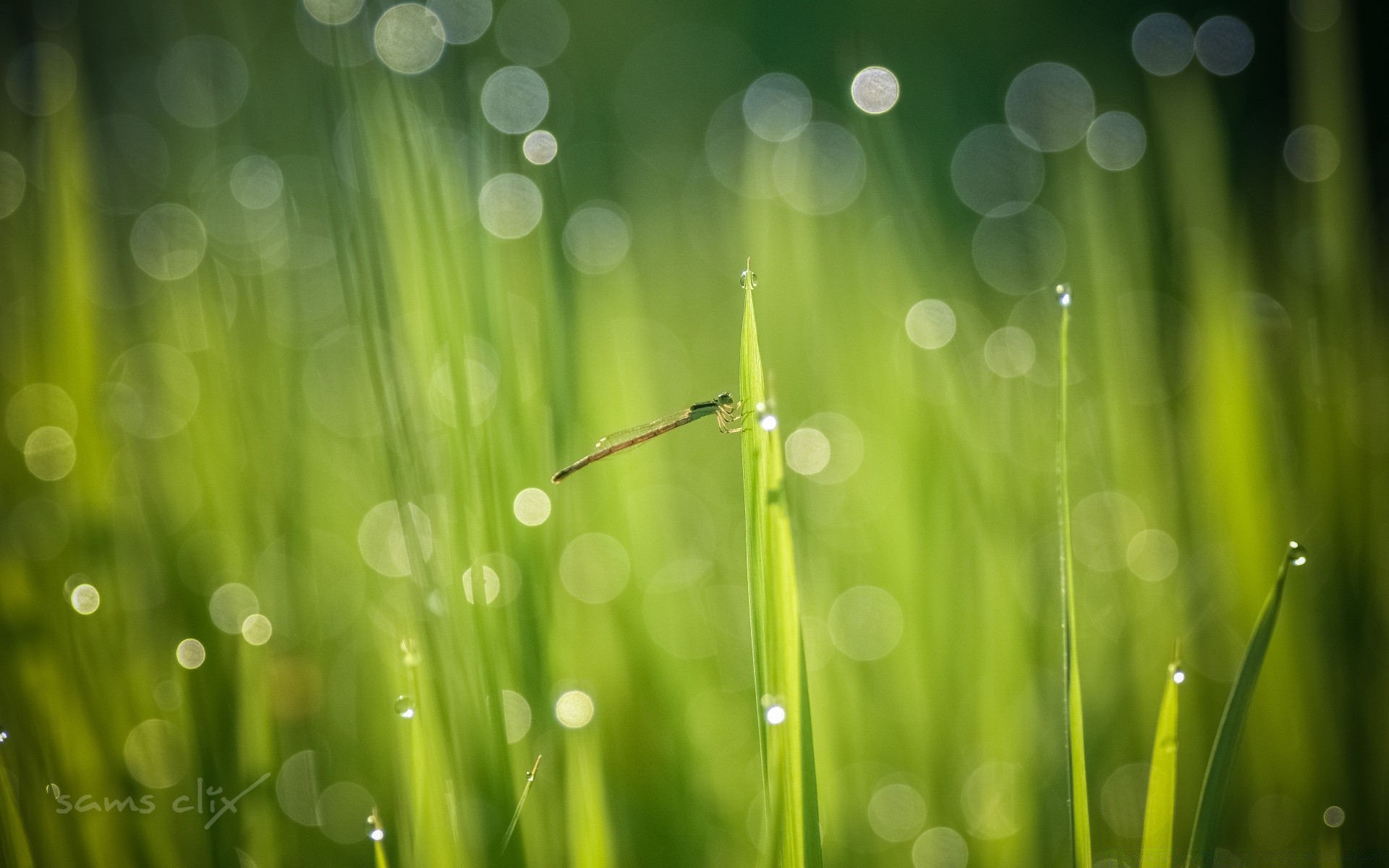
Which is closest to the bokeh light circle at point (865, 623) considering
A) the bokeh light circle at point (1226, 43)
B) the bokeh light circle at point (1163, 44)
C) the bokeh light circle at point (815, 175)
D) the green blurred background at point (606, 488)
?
the green blurred background at point (606, 488)

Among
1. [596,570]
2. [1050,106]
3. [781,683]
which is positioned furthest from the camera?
[1050,106]

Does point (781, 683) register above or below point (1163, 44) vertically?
below

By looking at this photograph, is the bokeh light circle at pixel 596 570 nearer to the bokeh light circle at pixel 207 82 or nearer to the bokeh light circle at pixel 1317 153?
the bokeh light circle at pixel 207 82

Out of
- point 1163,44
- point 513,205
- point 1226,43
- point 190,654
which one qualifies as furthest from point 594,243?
point 1226,43

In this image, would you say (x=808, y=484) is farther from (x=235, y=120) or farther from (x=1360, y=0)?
(x=1360, y=0)

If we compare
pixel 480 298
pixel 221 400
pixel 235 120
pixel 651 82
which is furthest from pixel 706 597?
pixel 651 82

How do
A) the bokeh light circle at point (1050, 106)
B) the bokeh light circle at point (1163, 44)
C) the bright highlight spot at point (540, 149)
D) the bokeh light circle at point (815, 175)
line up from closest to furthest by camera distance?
the bright highlight spot at point (540, 149)
the bokeh light circle at point (815, 175)
the bokeh light circle at point (1050, 106)
the bokeh light circle at point (1163, 44)

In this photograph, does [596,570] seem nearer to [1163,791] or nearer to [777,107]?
[1163,791]
